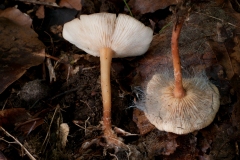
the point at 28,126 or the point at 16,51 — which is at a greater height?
the point at 16,51

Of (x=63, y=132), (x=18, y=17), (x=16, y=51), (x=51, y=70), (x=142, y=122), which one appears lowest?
(x=63, y=132)

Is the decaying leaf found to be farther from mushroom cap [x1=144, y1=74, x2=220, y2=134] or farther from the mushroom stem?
mushroom cap [x1=144, y1=74, x2=220, y2=134]

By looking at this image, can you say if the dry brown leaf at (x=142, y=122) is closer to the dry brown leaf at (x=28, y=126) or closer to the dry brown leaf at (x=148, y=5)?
the dry brown leaf at (x=28, y=126)

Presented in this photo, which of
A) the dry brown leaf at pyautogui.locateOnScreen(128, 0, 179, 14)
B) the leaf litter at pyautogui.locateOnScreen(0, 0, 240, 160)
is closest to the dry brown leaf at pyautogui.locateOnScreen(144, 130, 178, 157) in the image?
the leaf litter at pyautogui.locateOnScreen(0, 0, 240, 160)

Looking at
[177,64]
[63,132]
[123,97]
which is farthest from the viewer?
[123,97]

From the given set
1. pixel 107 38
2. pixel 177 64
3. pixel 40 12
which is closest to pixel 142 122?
pixel 177 64

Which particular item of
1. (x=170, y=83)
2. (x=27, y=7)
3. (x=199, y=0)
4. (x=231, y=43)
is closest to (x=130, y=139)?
(x=170, y=83)

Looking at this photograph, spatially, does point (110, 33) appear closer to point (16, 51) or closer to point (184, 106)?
point (184, 106)

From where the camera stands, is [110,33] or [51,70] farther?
[51,70]

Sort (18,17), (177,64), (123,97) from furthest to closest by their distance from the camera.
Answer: (18,17), (123,97), (177,64)
